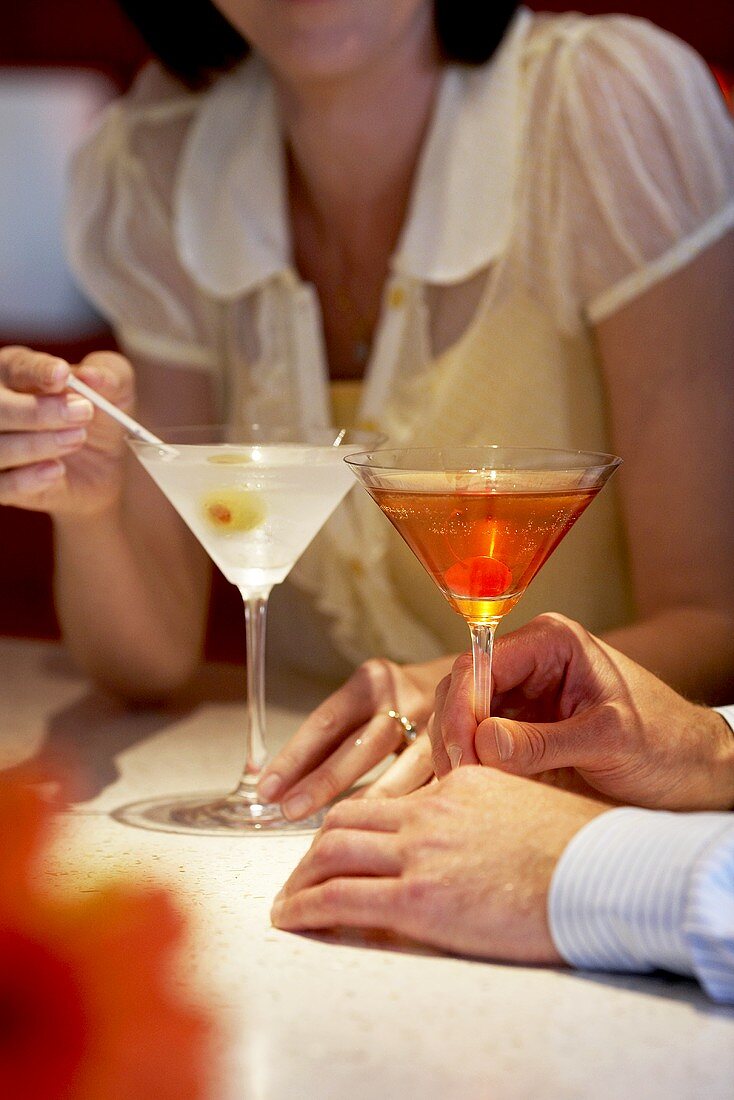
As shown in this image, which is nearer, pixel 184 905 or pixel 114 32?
pixel 184 905

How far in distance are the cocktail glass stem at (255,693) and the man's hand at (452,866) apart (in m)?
0.36

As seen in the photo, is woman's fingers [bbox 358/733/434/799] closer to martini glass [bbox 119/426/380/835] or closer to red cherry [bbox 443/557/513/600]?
martini glass [bbox 119/426/380/835]

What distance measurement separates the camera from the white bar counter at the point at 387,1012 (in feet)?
2.55

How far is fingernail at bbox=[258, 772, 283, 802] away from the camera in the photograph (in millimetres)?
1333

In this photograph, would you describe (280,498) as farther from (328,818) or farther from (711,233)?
(711,233)

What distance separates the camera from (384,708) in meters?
1.38

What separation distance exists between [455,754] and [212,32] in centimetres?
143

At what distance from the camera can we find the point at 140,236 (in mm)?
2107

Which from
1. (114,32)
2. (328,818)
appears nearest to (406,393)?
(328,818)

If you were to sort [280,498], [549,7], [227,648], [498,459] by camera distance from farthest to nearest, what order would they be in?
[227,648] → [549,7] → [280,498] → [498,459]

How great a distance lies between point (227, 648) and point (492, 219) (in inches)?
54.0

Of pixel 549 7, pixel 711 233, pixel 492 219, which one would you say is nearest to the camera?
pixel 711 233

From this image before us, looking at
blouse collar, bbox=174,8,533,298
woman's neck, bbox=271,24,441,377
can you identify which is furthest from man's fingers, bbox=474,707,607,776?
woman's neck, bbox=271,24,441,377

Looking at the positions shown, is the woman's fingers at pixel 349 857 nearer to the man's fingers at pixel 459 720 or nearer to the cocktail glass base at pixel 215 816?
the man's fingers at pixel 459 720
